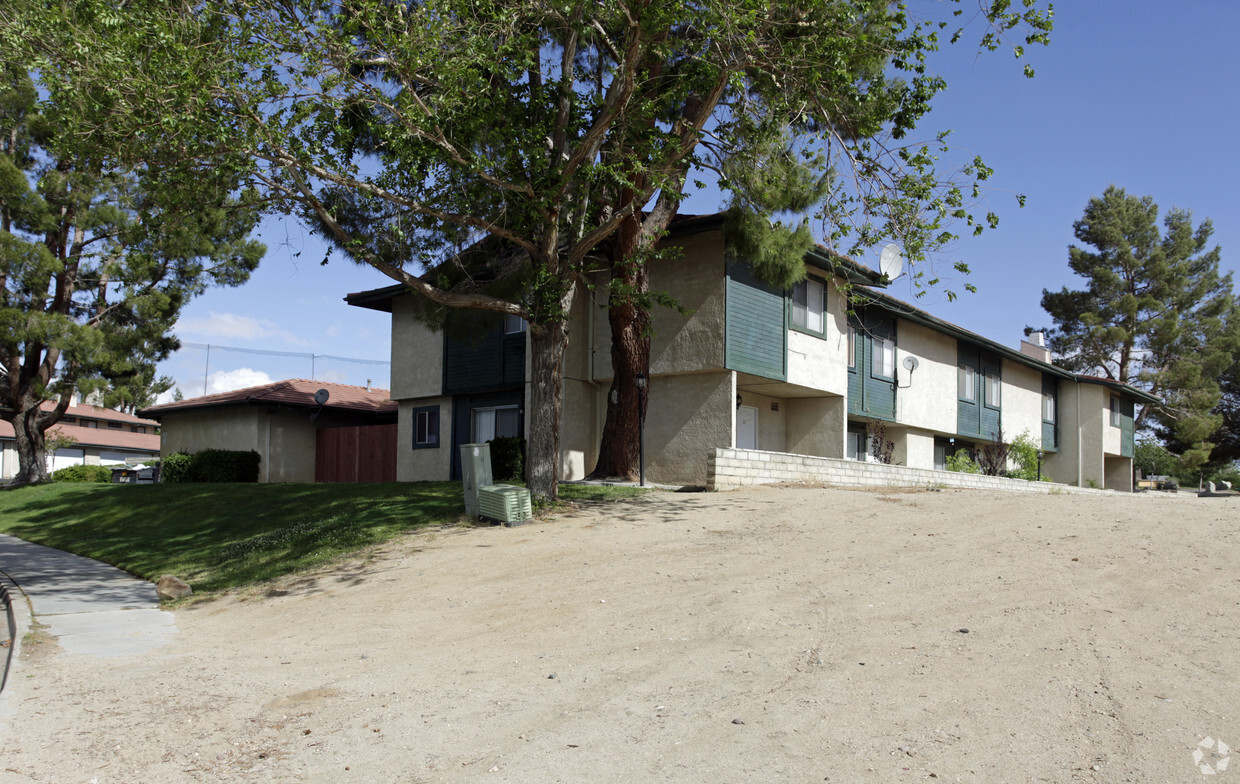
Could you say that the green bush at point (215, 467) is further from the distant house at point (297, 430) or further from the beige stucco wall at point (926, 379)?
the beige stucco wall at point (926, 379)

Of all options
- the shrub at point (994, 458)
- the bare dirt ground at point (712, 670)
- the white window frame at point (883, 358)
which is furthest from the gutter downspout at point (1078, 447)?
the bare dirt ground at point (712, 670)

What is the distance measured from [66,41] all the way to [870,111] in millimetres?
10389

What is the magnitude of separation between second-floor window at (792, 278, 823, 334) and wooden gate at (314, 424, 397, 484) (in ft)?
39.3

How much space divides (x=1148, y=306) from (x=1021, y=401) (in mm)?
21221

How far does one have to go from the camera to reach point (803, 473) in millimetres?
17375

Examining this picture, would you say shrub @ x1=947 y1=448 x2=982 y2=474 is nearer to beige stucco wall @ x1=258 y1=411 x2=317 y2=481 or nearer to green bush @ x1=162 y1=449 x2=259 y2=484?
beige stucco wall @ x1=258 y1=411 x2=317 y2=481

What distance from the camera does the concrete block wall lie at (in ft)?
52.1

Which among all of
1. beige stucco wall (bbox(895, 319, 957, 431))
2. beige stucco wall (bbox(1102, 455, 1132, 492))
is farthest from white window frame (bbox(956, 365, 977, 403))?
beige stucco wall (bbox(1102, 455, 1132, 492))

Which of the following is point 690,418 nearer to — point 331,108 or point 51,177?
point 331,108

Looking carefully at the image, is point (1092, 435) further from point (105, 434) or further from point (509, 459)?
point (105, 434)

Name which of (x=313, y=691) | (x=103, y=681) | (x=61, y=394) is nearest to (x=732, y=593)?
(x=313, y=691)

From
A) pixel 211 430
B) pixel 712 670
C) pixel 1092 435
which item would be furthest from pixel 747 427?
pixel 1092 435

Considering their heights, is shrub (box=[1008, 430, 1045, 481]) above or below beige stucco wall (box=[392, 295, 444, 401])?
below

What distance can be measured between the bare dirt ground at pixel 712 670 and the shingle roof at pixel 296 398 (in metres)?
18.1
